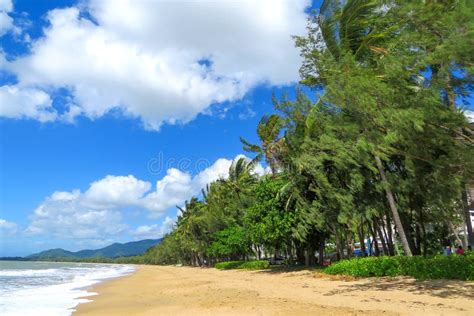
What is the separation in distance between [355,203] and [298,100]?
6.56 meters

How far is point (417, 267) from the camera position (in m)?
14.6

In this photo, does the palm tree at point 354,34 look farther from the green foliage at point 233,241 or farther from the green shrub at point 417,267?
the green foliage at point 233,241

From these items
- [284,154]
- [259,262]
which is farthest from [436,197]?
[259,262]

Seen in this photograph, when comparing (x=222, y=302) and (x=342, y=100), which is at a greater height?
(x=342, y=100)

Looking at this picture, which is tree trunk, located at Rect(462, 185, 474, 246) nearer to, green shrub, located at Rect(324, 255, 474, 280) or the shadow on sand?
green shrub, located at Rect(324, 255, 474, 280)

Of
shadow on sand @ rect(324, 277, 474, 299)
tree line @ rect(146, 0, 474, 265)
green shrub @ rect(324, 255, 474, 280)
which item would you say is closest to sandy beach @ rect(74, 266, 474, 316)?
shadow on sand @ rect(324, 277, 474, 299)

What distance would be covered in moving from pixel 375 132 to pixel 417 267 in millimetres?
6313

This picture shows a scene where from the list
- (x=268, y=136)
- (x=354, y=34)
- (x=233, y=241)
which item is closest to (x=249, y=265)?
(x=233, y=241)

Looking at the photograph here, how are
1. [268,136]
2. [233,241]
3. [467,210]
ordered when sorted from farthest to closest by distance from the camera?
1. [233,241]
2. [268,136]
3. [467,210]

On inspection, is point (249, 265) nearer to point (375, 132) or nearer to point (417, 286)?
point (417, 286)

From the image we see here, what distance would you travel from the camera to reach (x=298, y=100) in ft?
76.7

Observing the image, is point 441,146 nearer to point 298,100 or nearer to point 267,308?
point 267,308

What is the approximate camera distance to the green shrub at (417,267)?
1289 cm

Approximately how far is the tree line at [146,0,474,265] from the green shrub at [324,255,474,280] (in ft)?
5.06
